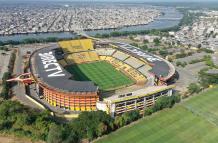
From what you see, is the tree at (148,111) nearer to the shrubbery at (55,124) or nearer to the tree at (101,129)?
the shrubbery at (55,124)

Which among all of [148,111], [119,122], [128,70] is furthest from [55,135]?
[128,70]

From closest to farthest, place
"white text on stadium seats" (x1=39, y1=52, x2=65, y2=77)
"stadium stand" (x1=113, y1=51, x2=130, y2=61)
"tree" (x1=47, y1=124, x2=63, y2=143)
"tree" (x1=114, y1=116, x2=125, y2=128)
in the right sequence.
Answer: "tree" (x1=47, y1=124, x2=63, y2=143) < "tree" (x1=114, y1=116, x2=125, y2=128) < "white text on stadium seats" (x1=39, y1=52, x2=65, y2=77) < "stadium stand" (x1=113, y1=51, x2=130, y2=61)

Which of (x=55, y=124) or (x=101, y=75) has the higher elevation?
(x=55, y=124)

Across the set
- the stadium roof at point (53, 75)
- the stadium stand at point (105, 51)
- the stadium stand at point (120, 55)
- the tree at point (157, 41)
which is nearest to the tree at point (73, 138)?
the stadium roof at point (53, 75)

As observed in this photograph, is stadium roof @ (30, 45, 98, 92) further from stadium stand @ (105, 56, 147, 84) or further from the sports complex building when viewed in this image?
stadium stand @ (105, 56, 147, 84)

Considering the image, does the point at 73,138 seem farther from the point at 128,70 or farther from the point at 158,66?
the point at 128,70

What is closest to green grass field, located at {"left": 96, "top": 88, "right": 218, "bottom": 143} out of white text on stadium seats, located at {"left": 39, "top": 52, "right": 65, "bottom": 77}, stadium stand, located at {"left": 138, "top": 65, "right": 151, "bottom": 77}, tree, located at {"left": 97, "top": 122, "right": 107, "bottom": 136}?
tree, located at {"left": 97, "top": 122, "right": 107, "bottom": 136}
